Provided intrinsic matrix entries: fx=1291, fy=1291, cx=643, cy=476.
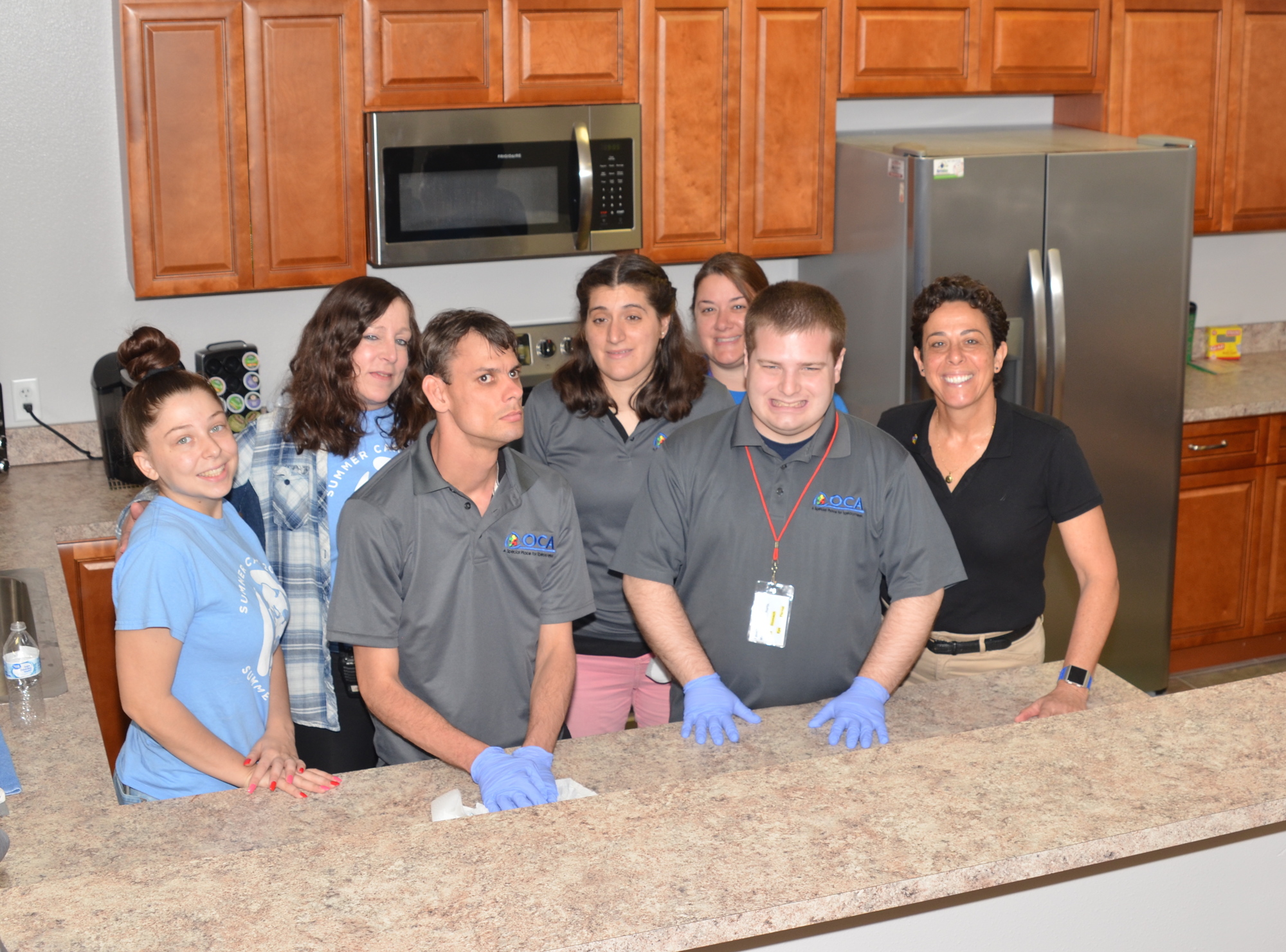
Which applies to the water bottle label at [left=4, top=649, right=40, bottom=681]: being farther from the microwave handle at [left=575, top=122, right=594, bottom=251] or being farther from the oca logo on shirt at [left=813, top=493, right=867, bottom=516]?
the microwave handle at [left=575, top=122, right=594, bottom=251]

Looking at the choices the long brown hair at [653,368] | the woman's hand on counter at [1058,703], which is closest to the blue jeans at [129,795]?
the long brown hair at [653,368]

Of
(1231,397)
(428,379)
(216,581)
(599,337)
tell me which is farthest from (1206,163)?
(216,581)

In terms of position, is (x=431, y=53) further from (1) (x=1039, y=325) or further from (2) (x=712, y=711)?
(2) (x=712, y=711)

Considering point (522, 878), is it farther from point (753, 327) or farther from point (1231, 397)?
point (1231, 397)

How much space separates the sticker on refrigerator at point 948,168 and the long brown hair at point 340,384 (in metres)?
1.83

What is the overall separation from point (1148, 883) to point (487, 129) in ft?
8.78

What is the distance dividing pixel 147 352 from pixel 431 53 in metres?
1.33

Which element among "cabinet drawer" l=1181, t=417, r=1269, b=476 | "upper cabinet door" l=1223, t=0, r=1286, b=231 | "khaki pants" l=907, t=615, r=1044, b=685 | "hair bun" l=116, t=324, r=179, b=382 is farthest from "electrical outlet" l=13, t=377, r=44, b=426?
"upper cabinet door" l=1223, t=0, r=1286, b=231

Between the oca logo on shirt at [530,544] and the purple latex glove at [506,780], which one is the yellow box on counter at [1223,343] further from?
the purple latex glove at [506,780]

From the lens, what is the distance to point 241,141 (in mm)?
3396

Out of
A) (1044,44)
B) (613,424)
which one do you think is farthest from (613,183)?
(1044,44)

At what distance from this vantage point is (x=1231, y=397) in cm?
433

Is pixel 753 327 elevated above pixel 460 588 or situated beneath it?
elevated above

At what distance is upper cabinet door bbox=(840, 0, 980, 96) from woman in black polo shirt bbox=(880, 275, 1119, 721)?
1.71 metres
